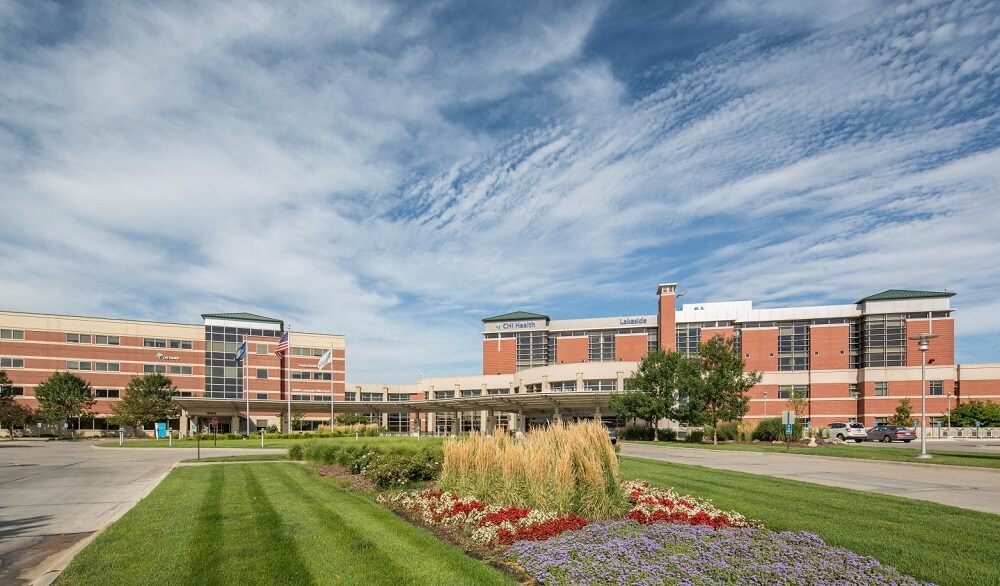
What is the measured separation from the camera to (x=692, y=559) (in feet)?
22.6

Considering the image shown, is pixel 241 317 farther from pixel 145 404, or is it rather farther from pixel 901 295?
pixel 901 295

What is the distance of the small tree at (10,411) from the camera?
58147mm

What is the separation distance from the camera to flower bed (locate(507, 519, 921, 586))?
6234 millimetres

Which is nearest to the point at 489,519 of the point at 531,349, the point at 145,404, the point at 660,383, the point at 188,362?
the point at 660,383

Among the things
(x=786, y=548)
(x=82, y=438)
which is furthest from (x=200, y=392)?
(x=786, y=548)

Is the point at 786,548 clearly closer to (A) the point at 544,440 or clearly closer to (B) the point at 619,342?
(A) the point at 544,440

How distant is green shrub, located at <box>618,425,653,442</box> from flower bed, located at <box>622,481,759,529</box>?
127 feet

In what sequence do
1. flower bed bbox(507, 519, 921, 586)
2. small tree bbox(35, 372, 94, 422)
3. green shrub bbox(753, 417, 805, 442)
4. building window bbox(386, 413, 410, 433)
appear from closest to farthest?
1. flower bed bbox(507, 519, 921, 586)
2. green shrub bbox(753, 417, 805, 442)
3. small tree bbox(35, 372, 94, 422)
4. building window bbox(386, 413, 410, 433)

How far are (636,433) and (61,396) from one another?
57.6 m

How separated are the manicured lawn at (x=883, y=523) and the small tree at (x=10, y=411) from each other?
68570 millimetres

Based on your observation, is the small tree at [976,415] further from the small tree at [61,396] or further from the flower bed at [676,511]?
the small tree at [61,396]

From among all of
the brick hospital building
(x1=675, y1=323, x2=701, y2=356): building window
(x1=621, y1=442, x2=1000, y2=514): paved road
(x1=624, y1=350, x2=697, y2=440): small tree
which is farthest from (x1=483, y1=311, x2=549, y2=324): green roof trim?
(x1=621, y1=442, x2=1000, y2=514): paved road

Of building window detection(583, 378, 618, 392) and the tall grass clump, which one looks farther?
building window detection(583, 378, 618, 392)

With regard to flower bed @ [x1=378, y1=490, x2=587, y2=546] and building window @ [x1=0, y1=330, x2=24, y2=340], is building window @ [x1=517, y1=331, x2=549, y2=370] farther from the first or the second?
flower bed @ [x1=378, y1=490, x2=587, y2=546]
